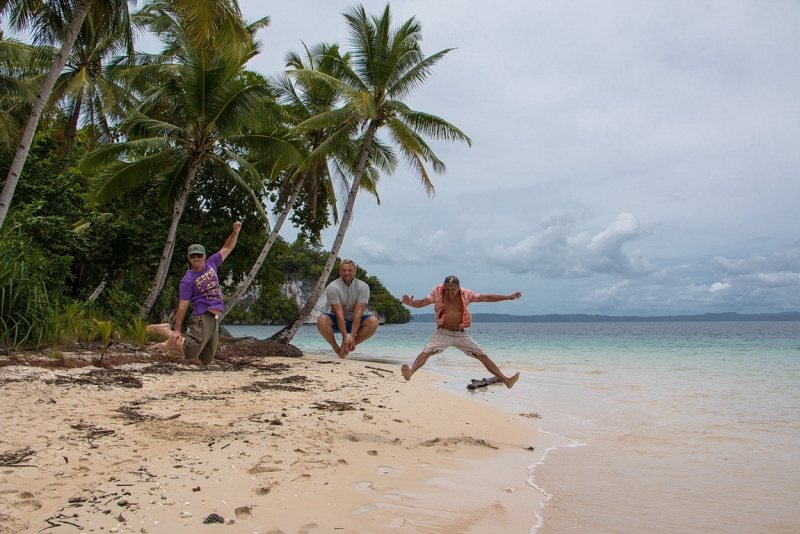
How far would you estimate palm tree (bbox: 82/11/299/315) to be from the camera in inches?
645

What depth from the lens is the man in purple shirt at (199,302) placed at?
23.4 feet

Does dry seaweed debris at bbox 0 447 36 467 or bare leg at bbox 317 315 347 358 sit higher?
bare leg at bbox 317 315 347 358

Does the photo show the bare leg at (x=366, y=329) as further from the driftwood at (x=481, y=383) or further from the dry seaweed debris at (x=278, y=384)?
the driftwood at (x=481, y=383)

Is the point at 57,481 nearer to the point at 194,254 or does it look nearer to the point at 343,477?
the point at 343,477

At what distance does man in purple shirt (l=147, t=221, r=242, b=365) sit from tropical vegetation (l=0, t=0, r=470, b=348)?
4928mm

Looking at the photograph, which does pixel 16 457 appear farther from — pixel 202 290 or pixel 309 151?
pixel 309 151

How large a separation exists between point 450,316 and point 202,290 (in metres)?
3.25

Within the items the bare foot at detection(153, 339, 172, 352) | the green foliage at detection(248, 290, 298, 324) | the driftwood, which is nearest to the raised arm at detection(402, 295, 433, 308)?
the bare foot at detection(153, 339, 172, 352)

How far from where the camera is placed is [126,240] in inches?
798

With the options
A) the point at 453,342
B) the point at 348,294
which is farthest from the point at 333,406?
the point at 453,342

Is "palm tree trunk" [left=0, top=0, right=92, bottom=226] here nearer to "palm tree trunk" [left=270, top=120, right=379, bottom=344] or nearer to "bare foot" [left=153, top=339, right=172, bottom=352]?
"bare foot" [left=153, top=339, right=172, bottom=352]

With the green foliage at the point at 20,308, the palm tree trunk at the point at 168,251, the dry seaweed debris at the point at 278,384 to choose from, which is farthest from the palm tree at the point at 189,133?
the dry seaweed debris at the point at 278,384

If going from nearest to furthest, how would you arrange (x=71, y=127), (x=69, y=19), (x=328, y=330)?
(x=328, y=330) < (x=69, y=19) < (x=71, y=127)

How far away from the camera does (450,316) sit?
805 cm
